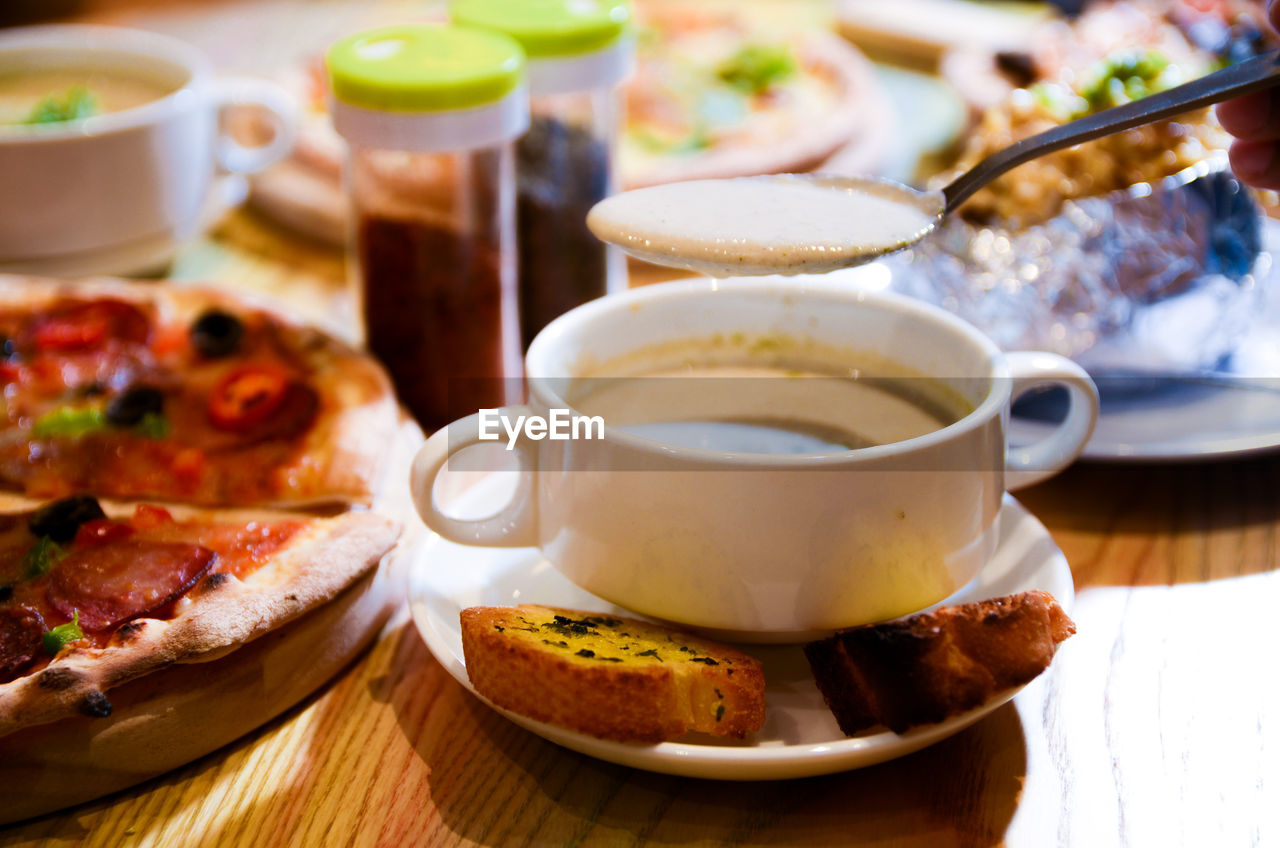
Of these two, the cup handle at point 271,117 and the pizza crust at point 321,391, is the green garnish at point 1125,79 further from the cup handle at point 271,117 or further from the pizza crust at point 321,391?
the cup handle at point 271,117

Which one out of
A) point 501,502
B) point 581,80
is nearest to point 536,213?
point 581,80

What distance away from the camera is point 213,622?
1.02 metres

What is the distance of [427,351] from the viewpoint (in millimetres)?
1641

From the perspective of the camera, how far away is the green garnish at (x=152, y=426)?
148 cm

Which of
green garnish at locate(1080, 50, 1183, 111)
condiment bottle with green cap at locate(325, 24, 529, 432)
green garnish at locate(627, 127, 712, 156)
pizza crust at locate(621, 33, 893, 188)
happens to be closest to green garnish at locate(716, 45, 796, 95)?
pizza crust at locate(621, 33, 893, 188)

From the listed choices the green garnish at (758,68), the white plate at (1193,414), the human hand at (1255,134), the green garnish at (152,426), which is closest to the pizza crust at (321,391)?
the green garnish at (152,426)

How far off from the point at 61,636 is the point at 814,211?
2.76 feet

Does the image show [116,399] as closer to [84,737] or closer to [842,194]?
[84,737]

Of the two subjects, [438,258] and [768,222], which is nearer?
[768,222]

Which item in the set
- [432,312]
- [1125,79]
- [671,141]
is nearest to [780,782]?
[432,312]

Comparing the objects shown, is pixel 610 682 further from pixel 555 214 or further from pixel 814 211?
pixel 555 214

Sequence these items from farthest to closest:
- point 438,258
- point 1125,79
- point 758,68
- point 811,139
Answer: point 758,68 → point 811,139 → point 1125,79 → point 438,258

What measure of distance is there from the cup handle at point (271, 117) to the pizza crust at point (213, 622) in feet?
3.68

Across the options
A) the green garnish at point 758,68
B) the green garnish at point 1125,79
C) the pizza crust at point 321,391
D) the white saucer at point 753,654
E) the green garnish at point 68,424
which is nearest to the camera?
the white saucer at point 753,654
